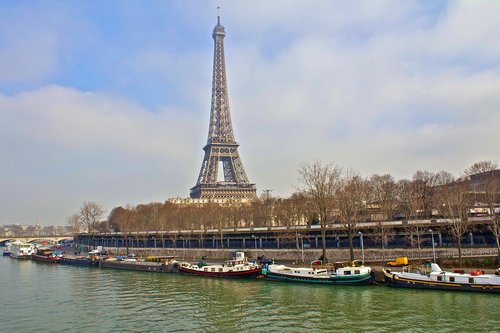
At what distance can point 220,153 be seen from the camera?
535 feet

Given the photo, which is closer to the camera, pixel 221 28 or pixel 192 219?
pixel 192 219

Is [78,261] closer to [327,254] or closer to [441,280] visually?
[327,254]

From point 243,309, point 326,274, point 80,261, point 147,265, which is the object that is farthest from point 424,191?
point 80,261

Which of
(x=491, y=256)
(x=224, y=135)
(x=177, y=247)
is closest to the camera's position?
(x=491, y=256)

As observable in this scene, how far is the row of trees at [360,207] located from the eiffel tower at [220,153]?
26.9m

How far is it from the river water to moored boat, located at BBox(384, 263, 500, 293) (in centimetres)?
77

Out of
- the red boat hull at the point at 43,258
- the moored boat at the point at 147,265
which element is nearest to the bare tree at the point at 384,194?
the moored boat at the point at 147,265

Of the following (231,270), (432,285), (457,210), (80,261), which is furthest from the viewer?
(80,261)

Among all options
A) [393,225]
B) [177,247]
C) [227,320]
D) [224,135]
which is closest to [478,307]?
[227,320]

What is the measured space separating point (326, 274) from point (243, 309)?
1368cm

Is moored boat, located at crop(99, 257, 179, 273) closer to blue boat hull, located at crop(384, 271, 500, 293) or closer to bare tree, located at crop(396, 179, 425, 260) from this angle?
blue boat hull, located at crop(384, 271, 500, 293)

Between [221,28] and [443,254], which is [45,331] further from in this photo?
[221,28]

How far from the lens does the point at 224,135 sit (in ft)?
552

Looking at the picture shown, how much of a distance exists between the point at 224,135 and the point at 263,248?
94.5 meters
